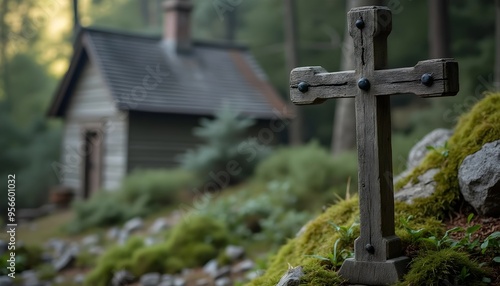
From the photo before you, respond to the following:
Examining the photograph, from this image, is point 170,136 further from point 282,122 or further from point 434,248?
point 434,248

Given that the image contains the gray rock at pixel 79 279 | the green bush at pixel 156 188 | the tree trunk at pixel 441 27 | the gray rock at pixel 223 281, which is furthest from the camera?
the green bush at pixel 156 188

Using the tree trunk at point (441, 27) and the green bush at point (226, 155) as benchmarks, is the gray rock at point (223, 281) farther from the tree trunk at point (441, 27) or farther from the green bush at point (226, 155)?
the tree trunk at point (441, 27)

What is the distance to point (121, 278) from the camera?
8.31 m

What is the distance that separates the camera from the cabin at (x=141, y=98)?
15.6 m

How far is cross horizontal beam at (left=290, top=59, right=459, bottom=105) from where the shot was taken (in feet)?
11.9

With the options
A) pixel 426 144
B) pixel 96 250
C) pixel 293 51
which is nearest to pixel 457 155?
pixel 426 144

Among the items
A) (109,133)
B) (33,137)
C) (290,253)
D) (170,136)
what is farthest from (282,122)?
(290,253)

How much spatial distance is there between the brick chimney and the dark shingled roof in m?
0.24

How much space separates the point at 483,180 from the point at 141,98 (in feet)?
39.9

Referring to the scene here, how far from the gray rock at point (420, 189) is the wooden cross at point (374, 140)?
888 millimetres

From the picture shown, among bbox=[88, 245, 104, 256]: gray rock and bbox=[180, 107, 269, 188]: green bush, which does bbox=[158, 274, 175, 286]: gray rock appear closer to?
bbox=[88, 245, 104, 256]: gray rock

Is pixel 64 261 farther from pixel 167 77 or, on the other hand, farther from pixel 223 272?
pixel 167 77

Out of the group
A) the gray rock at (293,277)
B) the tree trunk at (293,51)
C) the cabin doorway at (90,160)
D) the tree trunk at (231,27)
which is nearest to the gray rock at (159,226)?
the cabin doorway at (90,160)

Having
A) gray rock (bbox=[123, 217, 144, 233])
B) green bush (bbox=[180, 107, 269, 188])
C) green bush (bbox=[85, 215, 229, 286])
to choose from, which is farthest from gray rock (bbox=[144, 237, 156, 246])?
green bush (bbox=[180, 107, 269, 188])
